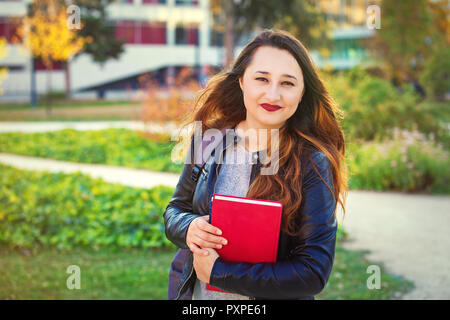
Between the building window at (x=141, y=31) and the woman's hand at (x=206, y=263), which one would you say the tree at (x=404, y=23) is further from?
the building window at (x=141, y=31)

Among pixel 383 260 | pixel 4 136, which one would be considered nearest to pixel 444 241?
pixel 383 260

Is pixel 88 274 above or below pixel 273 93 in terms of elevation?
below

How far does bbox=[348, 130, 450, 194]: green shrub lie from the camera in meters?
8.28

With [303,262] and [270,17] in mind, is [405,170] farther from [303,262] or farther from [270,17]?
[270,17]

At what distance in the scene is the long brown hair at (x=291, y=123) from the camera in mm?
1761

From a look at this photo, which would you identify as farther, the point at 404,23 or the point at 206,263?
the point at 404,23

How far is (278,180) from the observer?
177cm

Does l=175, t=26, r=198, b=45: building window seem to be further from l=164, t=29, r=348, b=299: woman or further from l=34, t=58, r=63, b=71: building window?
l=164, t=29, r=348, b=299: woman

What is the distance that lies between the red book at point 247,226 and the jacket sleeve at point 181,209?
0.23m

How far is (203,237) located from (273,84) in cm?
60

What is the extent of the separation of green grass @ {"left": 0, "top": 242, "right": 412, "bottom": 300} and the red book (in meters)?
2.50

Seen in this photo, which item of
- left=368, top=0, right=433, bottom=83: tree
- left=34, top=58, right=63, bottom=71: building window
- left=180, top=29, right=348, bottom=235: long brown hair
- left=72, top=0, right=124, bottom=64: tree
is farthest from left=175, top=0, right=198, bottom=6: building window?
left=180, top=29, right=348, bottom=235: long brown hair

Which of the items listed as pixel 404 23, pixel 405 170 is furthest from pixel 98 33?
pixel 405 170

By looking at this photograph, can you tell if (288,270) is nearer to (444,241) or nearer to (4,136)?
(444,241)
